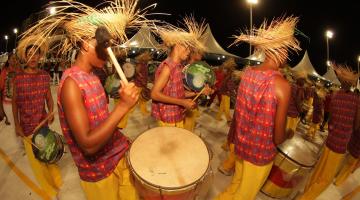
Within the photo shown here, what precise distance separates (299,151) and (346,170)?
204 cm

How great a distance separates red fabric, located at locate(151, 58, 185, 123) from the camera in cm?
365

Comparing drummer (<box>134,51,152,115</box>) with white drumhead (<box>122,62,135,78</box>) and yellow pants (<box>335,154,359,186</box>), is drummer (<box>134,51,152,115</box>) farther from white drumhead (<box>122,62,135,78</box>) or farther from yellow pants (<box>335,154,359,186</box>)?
yellow pants (<box>335,154,359,186</box>)

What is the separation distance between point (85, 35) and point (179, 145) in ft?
4.06

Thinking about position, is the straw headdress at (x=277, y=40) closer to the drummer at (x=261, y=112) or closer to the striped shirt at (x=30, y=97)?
the drummer at (x=261, y=112)

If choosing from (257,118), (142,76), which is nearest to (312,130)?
(142,76)

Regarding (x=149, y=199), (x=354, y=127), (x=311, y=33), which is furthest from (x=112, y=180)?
(x=311, y=33)

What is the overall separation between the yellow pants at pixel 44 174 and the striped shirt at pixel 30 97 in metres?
0.22

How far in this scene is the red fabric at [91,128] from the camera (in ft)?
6.22

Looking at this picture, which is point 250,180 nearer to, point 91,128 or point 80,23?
point 91,128

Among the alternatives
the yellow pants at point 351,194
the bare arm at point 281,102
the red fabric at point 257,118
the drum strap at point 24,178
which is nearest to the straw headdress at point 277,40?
the red fabric at point 257,118

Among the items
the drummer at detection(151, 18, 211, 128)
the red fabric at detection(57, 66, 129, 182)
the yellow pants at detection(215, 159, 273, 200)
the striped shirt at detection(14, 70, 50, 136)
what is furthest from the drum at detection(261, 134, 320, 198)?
the striped shirt at detection(14, 70, 50, 136)

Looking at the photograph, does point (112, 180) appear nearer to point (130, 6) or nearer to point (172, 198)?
point (172, 198)

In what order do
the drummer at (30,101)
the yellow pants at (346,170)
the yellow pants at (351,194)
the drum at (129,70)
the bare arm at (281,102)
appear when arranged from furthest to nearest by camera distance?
1. the drum at (129,70)
2. the yellow pants at (346,170)
3. the yellow pants at (351,194)
4. the drummer at (30,101)
5. the bare arm at (281,102)

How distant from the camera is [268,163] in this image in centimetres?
285
